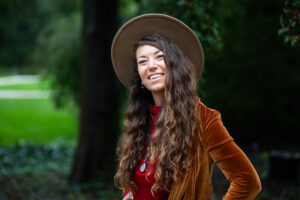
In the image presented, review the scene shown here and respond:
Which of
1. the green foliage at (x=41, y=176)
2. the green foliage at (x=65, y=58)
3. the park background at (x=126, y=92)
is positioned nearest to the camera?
the park background at (x=126, y=92)

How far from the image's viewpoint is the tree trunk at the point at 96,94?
18.3 ft

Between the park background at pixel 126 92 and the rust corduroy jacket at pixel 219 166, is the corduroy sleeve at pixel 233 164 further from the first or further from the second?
the park background at pixel 126 92

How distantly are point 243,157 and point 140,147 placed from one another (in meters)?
0.66

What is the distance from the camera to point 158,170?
6.34 ft

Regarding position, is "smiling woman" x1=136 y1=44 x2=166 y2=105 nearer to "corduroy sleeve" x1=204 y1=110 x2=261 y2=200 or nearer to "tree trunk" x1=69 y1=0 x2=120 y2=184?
"corduroy sleeve" x1=204 y1=110 x2=261 y2=200

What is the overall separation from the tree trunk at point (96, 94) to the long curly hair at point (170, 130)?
3.49 meters

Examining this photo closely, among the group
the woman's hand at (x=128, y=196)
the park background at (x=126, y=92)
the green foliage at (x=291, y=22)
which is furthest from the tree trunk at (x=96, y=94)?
the woman's hand at (x=128, y=196)

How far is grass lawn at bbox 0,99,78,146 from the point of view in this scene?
1184 cm

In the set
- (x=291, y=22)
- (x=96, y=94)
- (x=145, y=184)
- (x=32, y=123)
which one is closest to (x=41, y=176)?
(x=96, y=94)

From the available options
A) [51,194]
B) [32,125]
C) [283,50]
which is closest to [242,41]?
[283,50]

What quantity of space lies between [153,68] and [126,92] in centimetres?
624

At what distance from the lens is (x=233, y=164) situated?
1.75m

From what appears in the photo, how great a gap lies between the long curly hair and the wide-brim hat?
4cm

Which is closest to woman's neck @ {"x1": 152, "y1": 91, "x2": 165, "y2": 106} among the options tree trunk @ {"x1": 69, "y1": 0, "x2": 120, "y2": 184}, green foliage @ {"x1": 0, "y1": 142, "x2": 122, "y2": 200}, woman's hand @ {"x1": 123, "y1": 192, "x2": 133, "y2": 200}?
woman's hand @ {"x1": 123, "y1": 192, "x2": 133, "y2": 200}
